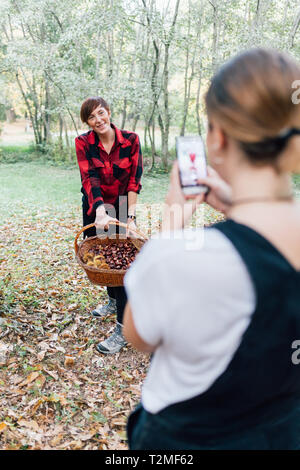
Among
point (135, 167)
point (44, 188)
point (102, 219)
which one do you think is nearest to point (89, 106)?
point (135, 167)

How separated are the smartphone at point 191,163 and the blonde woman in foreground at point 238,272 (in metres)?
0.22

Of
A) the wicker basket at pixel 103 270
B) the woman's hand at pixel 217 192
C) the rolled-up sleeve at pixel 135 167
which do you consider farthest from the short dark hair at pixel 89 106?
the woman's hand at pixel 217 192

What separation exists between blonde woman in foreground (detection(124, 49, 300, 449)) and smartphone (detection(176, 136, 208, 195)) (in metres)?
0.22

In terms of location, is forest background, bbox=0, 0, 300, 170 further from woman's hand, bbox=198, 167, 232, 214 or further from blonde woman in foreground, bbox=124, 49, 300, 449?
blonde woman in foreground, bbox=124, 49, 300, 449

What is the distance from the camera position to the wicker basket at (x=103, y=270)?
2533mm

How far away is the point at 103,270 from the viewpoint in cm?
252

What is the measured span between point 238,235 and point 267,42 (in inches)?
480

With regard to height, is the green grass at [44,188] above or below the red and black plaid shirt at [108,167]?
below

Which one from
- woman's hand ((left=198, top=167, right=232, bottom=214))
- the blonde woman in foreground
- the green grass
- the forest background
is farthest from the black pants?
the forest background

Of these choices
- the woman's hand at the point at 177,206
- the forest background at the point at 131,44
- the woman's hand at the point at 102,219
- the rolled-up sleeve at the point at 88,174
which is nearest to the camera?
the woman's hand at the point at 177,206

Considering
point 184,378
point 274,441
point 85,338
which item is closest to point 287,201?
point 184,378

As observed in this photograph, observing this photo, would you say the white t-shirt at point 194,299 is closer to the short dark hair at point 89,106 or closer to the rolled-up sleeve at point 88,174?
the rolled-up sleeve at point 88,174

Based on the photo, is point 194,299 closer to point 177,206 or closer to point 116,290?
point 177,206
